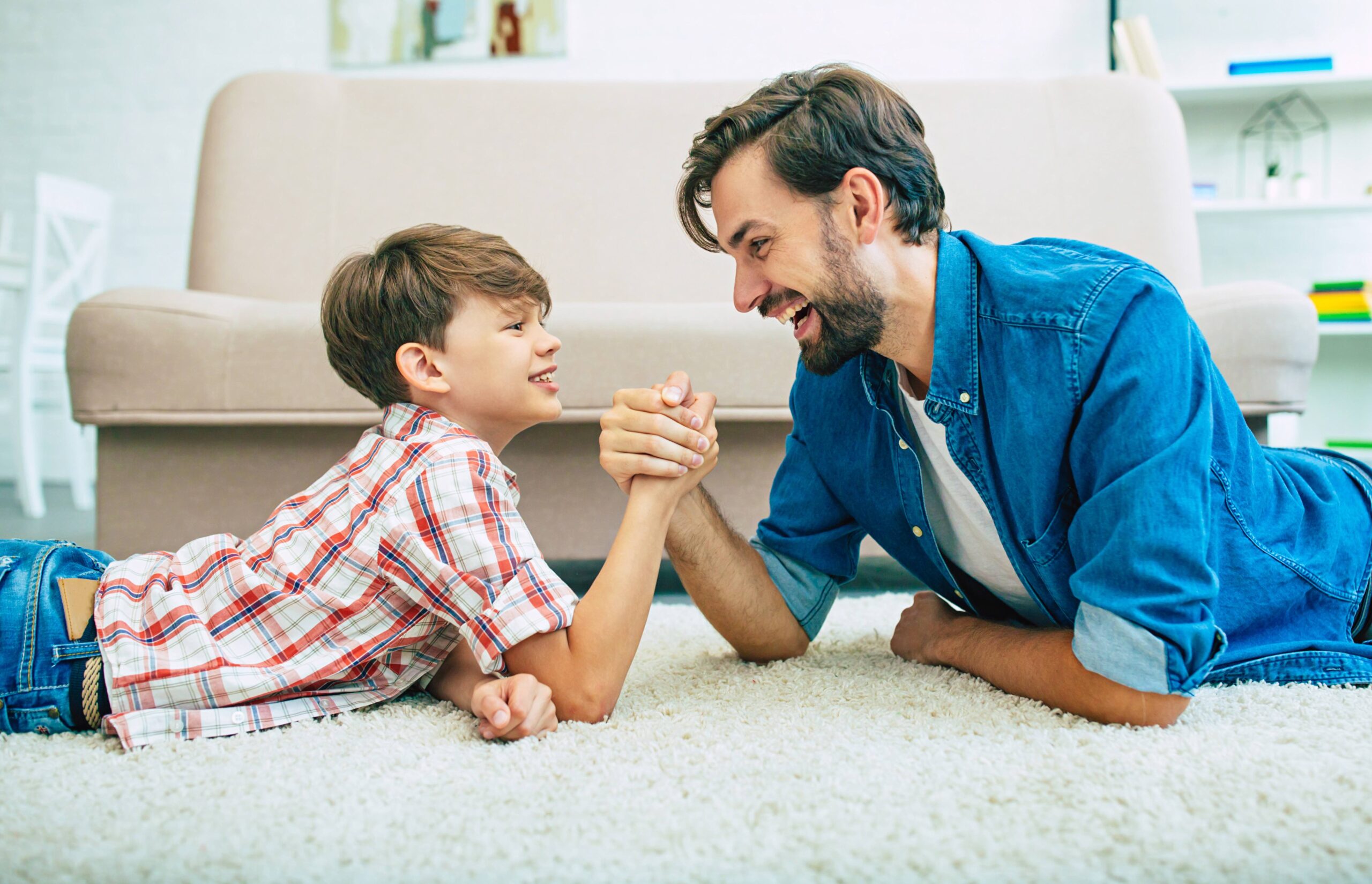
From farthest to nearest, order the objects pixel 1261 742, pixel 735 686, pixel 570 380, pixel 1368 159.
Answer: pixel 1368 159 → pixel 570 380 → pixel 735 686 → pixel 1261 742

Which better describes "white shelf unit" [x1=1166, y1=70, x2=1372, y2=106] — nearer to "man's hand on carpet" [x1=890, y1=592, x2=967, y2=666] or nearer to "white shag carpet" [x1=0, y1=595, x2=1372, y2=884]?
"man's hand on carpet" [x1=890, y1=592, x2=967, y2=666]

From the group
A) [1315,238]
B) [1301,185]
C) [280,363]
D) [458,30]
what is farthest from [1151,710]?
[458,30]

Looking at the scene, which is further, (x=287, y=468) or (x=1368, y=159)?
(x=1368, y=159)

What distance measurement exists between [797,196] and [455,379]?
45 cm

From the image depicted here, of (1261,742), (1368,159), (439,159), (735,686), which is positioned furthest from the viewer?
(1368,159)

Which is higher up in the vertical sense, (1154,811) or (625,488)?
(625,488)

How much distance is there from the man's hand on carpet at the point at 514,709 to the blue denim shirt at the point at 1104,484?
1.27 feet

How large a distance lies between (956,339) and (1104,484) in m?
0.21

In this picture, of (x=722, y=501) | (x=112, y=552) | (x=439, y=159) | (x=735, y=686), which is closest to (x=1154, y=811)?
→ (x=735, y=686)

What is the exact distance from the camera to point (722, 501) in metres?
1.85

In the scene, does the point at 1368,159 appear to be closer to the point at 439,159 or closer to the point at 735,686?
the point at 439,159

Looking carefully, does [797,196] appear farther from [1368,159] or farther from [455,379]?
[1368,159]

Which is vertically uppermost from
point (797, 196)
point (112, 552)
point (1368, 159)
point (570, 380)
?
point (1368, 159)

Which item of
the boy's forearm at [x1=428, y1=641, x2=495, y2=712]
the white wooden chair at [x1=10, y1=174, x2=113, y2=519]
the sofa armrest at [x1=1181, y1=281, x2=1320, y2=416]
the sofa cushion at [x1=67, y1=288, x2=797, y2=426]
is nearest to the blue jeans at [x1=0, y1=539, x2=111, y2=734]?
the boy's forearm at [x1=428, y1=641, x2=495, y2=712]
